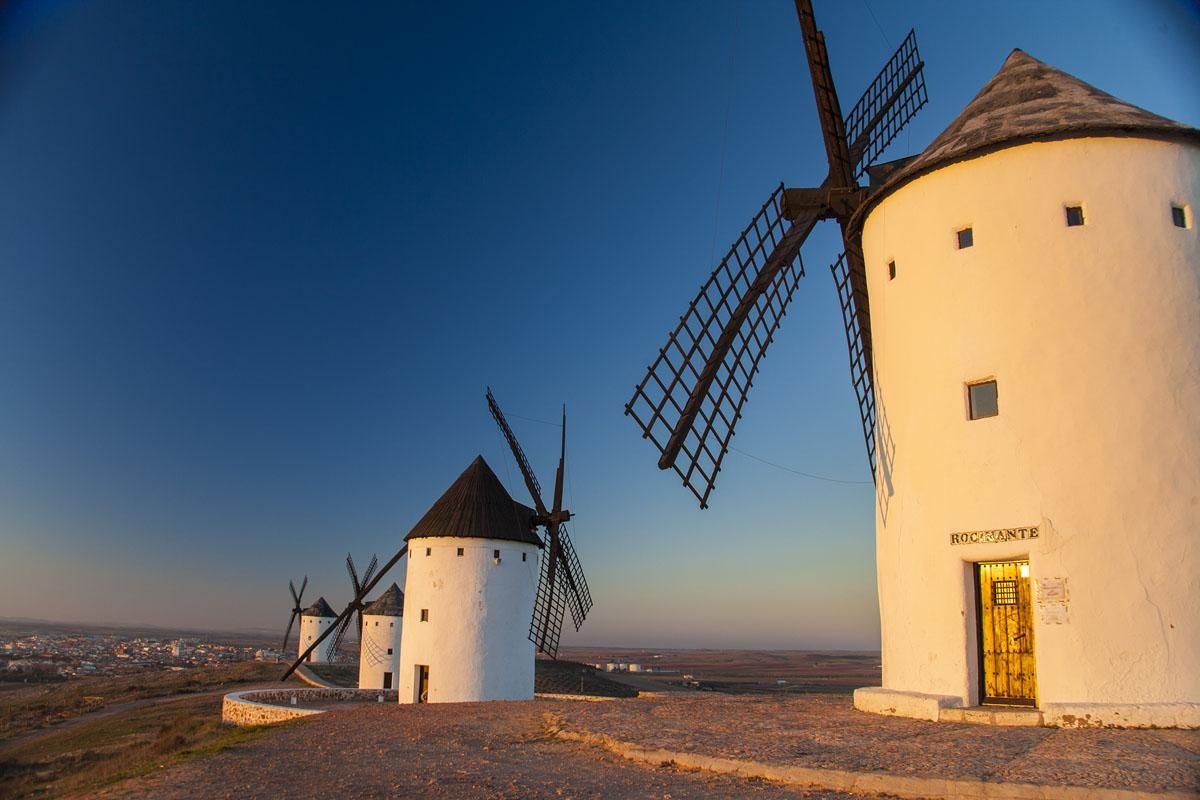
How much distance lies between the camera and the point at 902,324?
11.6 metres

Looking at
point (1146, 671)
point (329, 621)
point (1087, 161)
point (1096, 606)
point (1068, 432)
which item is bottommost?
point (329, 621)

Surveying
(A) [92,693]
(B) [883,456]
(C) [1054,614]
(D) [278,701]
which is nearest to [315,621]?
(A) [92,693]

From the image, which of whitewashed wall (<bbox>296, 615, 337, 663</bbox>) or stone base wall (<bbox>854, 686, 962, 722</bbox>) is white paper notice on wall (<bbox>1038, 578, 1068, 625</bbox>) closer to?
stone base wall (<bbox>854, 686, 962, 722</bbox>)

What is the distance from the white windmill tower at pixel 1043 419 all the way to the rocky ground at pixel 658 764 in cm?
102


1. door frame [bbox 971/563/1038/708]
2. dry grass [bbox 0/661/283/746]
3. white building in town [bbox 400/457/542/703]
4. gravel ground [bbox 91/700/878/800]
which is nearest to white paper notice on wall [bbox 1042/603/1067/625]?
door frame [bbox 971/563/1038/708]

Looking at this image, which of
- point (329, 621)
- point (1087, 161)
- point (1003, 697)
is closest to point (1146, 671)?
point (1003, 697)

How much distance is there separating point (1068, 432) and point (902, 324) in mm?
2884

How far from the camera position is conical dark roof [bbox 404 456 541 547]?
22.4 meters

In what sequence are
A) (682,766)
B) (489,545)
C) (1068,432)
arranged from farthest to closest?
(489,545), (1068,432), (682,766)

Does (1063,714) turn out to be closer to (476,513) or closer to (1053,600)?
(1053,600)

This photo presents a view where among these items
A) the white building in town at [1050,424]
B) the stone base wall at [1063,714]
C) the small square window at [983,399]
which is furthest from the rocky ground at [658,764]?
the small square window at [983,399]

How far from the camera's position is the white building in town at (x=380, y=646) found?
34.3 metres

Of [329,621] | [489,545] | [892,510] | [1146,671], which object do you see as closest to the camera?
[1146,671]

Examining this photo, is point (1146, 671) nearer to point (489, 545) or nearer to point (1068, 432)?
point (1068, 432)
